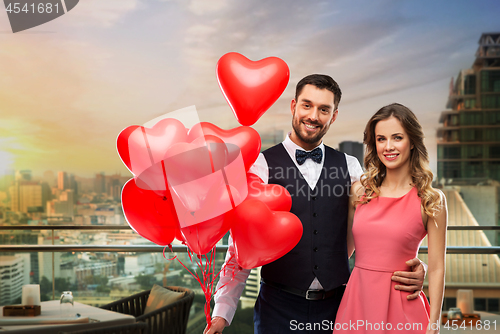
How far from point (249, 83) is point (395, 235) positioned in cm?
80

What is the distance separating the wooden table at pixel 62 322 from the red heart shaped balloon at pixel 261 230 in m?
1.53

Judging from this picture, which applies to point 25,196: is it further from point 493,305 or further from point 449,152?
point 449,152

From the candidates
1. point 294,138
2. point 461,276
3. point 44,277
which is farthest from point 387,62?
point 44,277

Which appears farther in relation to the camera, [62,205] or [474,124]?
[474,124]

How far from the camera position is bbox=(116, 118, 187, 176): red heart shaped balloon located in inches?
44.3

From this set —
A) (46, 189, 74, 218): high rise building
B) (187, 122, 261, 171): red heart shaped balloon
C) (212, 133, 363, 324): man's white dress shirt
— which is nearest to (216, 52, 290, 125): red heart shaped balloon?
(187, 122, 261, 171): red heart shaped balloon

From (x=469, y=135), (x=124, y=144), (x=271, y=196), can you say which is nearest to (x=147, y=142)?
(x=124, y=144)

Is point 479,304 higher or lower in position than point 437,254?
lower

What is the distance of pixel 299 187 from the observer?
154 centimetres

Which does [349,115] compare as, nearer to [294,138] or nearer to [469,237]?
[469,237]

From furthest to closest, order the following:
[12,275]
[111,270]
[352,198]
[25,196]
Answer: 1. [25,196]
2. [12,275]
3. [111,270]
4. [352,198]

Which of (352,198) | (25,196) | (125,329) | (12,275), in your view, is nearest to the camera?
(352,198)

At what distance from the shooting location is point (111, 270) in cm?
293

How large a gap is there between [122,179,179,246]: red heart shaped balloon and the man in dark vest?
333 mm
